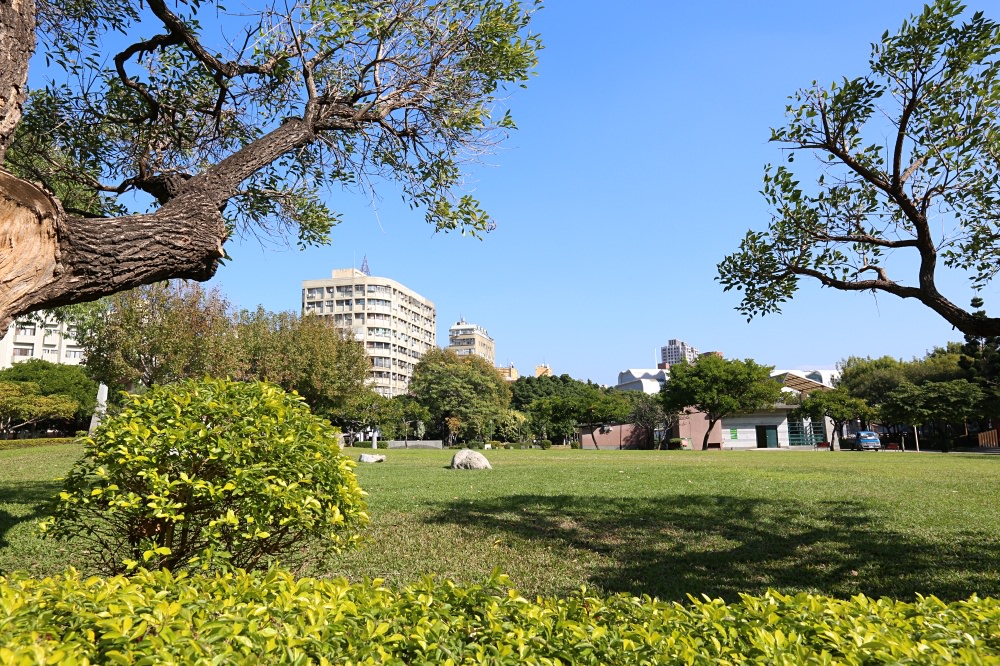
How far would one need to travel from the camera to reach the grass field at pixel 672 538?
5996 millimetres

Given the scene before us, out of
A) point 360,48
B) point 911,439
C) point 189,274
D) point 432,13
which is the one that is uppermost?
point 432,13

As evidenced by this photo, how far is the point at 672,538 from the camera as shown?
25.9 feet

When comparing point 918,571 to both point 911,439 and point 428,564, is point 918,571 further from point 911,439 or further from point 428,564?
point 911,439

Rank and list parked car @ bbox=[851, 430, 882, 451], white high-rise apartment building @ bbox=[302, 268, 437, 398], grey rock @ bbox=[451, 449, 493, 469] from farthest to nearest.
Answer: white high-rise apartment building @ bbox=[302, 268, 437, 398] → parked car @ bbox=[851, 430, 882, 451] → grey rock @ bbox=[451, 449, 493, 469]

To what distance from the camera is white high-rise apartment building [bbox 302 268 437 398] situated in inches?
4050

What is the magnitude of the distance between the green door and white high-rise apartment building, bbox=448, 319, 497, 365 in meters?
83.8

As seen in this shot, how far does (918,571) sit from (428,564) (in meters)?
5.08

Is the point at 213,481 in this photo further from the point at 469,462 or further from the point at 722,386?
the point at 722,386

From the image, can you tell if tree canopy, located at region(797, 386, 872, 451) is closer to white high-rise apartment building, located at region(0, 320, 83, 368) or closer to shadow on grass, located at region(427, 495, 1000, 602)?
shadow on grass, located at region(427, 495, 1000, 602)

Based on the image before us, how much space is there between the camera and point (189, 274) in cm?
480

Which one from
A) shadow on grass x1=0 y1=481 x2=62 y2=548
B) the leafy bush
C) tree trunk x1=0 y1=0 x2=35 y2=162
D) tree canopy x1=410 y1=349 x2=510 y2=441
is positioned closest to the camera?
tree trunk x1=0 y1=0 x2=35 y2=162

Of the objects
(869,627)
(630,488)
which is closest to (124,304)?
(630,488)

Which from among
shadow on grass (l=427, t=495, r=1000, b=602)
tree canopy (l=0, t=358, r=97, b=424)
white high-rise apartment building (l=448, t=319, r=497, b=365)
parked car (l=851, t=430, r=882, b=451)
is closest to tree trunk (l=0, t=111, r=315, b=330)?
shadow on grass (l=427, t=495, r=1000, b=602)

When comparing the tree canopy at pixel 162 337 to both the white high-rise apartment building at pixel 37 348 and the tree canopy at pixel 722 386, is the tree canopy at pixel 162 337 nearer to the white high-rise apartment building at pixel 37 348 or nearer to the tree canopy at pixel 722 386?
the tree canopy at pixel 722 386
